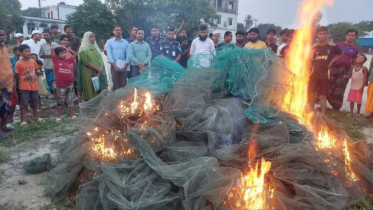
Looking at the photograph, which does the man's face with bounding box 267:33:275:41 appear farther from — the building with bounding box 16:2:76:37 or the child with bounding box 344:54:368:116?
the building with bounding box 16:2:76:37

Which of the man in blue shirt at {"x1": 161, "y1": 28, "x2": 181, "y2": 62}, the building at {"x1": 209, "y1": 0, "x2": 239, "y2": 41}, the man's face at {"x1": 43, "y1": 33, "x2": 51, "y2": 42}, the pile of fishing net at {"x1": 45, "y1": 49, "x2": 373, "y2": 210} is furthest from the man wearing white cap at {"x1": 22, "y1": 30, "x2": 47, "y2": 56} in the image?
the building at {"x1": 209, "y1": 0, "x2": 239, "y2": 41}

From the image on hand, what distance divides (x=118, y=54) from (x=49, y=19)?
161ft

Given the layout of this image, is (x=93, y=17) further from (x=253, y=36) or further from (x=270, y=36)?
(x=253, y=36)

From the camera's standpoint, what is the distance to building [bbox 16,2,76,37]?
48.0 metres

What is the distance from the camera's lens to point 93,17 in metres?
37.2

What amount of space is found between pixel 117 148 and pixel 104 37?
122 ft

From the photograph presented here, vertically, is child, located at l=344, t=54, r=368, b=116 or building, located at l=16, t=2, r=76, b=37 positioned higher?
building, located at l=16, t=2, r=76, b=37

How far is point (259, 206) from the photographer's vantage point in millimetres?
2834

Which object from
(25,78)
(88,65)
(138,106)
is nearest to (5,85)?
(25,78)

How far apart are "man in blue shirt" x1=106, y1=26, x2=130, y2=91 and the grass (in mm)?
5494

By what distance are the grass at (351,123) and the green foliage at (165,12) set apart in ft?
85.0

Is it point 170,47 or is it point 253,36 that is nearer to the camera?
point 253,36

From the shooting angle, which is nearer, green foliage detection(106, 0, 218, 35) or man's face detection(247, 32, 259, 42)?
man's face detection(247, 32, 259, 42)

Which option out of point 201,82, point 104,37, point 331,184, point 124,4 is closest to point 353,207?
point 331,184
